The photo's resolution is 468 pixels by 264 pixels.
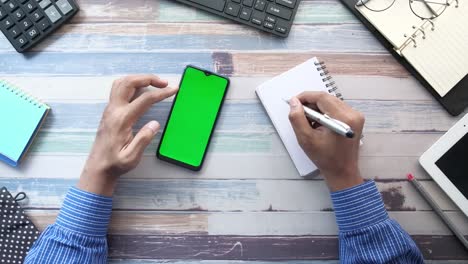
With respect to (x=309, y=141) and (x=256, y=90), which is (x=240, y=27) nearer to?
(x=256, y=90)

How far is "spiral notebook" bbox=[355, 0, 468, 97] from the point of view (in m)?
0.90

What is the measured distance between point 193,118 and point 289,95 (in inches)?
7.0

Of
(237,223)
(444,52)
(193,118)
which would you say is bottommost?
(237,223)

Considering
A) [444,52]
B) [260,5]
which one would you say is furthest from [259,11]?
[444,52]

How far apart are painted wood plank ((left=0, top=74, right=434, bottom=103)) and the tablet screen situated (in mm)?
99

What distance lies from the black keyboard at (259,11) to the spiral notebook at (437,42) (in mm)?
154

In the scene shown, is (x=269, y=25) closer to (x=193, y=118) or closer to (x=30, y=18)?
(x=193, y=118)

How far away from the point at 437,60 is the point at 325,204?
324 mm

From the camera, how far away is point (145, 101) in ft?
2.82

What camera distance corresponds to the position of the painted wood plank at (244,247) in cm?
90

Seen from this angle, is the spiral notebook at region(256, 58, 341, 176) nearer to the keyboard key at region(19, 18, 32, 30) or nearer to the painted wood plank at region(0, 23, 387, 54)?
the painted wood plank at region(0, 23, 387, 54)

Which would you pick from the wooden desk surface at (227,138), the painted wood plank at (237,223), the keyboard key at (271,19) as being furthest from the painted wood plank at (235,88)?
the painted wood plank at (237,223)

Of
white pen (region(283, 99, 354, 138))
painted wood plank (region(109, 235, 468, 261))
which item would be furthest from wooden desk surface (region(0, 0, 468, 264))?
white pen (region(283, 99, 354, 138))

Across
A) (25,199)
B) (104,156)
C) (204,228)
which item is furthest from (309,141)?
(25,199)
